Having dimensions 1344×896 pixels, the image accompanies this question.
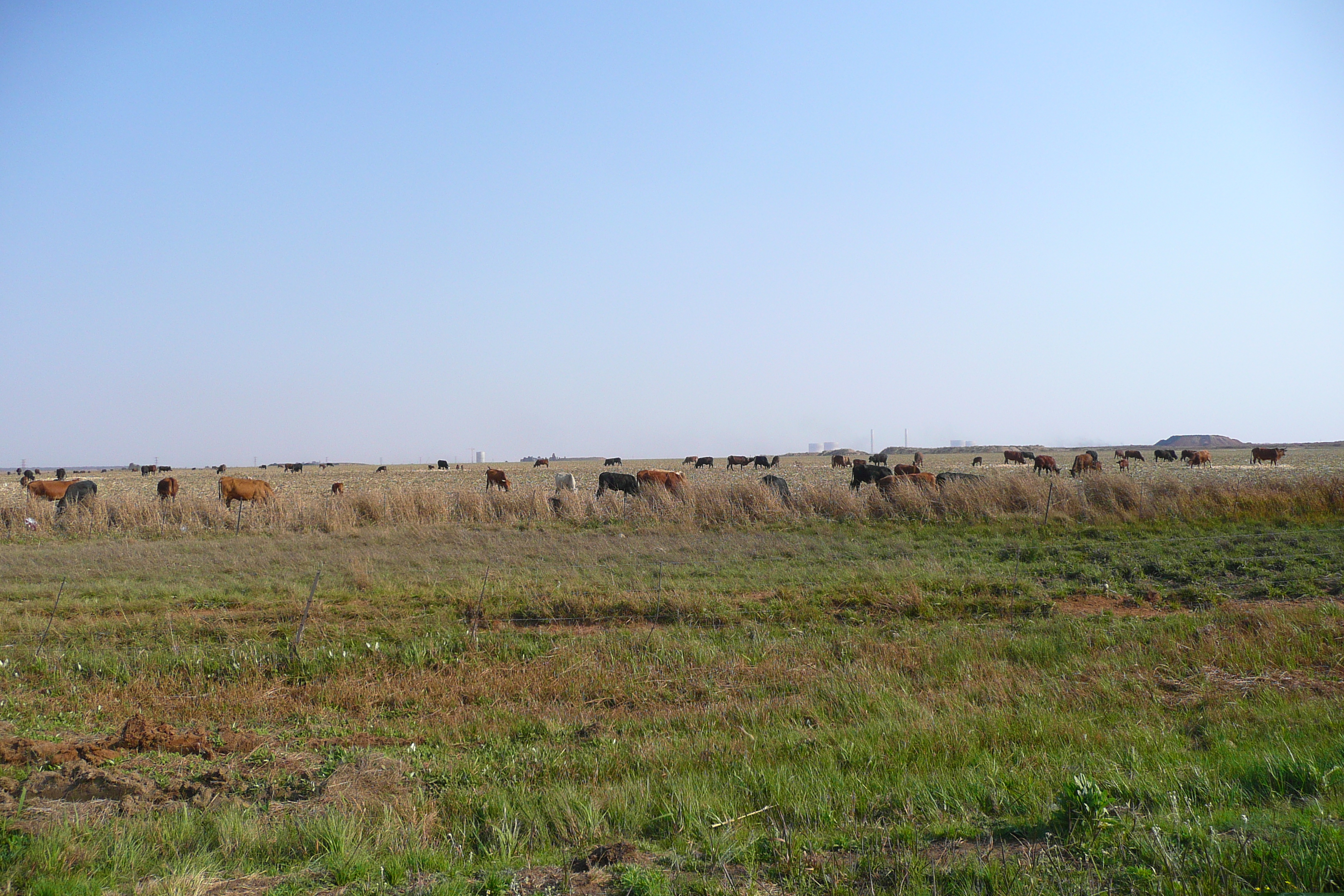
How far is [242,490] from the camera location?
96.5 ft

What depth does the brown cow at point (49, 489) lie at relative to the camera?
107ft

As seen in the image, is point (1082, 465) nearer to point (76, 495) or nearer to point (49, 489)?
point (76, 495)

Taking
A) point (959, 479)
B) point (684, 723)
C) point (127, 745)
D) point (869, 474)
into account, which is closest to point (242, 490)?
point (869, 474)

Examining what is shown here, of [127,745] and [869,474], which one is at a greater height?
[869,474]

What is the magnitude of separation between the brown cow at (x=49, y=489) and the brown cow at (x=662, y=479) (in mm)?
23636

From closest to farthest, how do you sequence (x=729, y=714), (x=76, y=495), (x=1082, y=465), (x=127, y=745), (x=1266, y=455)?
(x=127, y=745) → (x=729, y=714) → (x=76, y=495) → (x=1082, y=465) → (x=1266, y=455)

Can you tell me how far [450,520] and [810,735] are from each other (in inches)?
778

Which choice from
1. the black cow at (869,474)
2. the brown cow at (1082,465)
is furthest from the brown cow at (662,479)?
the brown cow at (1082,465)

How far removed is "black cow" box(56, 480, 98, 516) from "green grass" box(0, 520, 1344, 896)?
28.3ft

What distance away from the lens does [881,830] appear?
4.53 metres

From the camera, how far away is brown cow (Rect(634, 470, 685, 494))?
29375 millimetres

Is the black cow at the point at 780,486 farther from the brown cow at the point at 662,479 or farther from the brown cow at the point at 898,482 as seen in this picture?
the brown cow at the point at 662,479

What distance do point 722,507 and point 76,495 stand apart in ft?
77.4

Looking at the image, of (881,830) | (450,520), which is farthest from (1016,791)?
(450,520)
